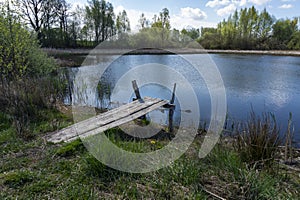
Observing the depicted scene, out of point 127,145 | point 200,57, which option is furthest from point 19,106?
point 200,57

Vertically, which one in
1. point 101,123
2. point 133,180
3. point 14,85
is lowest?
point 133,180

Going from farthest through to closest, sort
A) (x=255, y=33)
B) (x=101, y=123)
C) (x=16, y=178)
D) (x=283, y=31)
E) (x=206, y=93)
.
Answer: (x=255, y=33), (x=283, y=31), (x=206, y=93), (x=101, y=123), (x=16, y=178)

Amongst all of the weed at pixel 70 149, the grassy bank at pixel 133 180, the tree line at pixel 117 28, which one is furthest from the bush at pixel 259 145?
the tree line at pixel 117 28

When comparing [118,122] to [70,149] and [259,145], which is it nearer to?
[70,149]

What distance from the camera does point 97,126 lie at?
12.7 ft

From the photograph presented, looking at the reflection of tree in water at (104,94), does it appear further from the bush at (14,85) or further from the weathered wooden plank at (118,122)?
the weathered wooden plank at (118,122)

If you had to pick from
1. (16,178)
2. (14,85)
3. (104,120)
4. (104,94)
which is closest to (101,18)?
(104,94)

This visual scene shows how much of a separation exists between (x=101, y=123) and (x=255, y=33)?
2077 inches

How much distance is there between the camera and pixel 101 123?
158 inches

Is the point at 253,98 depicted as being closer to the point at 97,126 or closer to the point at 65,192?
the point at 97,126

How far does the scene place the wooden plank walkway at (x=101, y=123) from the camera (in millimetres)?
3494

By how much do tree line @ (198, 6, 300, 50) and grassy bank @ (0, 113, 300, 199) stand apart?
38223 mm

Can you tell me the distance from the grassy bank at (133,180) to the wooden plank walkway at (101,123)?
0.68 m

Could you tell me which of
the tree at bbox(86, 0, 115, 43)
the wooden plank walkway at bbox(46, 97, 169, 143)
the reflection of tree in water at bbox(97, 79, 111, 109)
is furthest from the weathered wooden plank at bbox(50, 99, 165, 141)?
the tree at bbox(86, 0, 115, 43)
